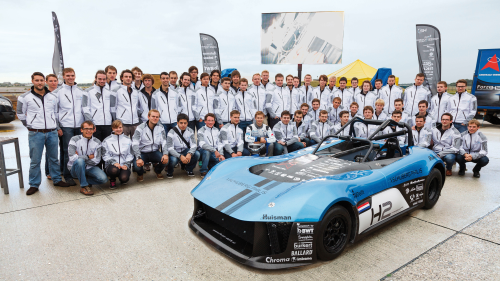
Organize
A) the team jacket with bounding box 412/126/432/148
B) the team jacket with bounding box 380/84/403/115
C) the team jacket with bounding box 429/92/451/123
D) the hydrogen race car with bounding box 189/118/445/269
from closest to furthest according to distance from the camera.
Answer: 1. the hydrogen race car with bounding box 189/118/445/269
2. the team jacket with bounding box 412/126/432/148
3. the team jacket with bounding box 429/92/451/123
4. the team jacket with bounding box 380/84/403/115

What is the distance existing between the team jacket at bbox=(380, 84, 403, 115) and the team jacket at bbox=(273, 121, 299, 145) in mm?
2829

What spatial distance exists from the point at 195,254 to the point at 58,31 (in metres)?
12.1

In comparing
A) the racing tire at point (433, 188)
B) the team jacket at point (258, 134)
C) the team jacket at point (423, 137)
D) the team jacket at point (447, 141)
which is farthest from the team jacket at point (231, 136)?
the team jacket at point (447, 141)

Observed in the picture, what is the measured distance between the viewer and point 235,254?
2.55 metres

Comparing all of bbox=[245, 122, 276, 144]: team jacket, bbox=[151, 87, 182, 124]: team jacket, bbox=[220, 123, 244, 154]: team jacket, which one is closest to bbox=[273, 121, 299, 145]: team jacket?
bbox=[245, 122, 276, 144]: team jacket

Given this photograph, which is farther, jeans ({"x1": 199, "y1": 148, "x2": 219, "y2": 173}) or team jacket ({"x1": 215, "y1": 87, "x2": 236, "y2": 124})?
team jacket ({"x1": 215, "y1": 87, "x2": 236, "y2": 124})

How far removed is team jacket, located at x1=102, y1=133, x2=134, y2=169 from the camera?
4.82 m

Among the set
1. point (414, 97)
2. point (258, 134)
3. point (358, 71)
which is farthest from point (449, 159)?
point (358, 71)

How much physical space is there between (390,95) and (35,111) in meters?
7.55

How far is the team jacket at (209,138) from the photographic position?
564 centimetres

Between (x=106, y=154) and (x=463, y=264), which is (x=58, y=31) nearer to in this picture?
(x=106, y=154)

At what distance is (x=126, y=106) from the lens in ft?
18.1

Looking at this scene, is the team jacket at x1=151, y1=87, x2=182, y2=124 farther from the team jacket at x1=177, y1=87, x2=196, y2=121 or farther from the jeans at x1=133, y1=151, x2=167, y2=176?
the jeans at x1=133, y1=151, x2=167, y2=176

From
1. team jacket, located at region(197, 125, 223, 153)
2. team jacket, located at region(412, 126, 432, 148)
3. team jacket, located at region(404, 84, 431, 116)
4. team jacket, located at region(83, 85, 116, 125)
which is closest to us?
team jacket, located at region(83, 85, 116, 125)
